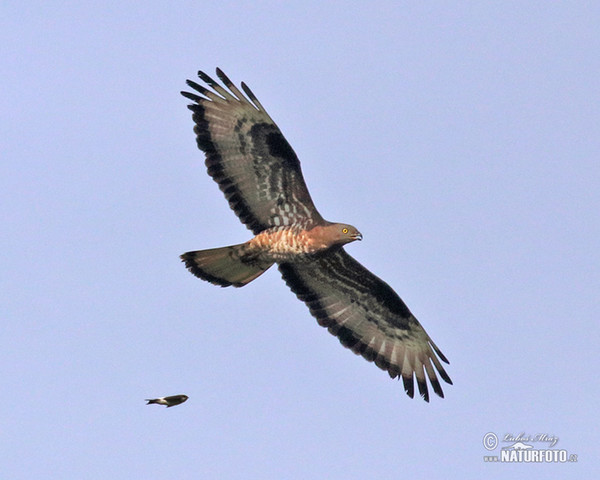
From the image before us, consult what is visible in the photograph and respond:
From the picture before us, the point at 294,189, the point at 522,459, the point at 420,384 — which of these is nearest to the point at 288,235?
the point at 294,189

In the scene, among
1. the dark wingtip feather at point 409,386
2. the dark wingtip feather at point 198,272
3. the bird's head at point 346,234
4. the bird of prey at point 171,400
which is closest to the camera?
the bird of prey at point 171,400

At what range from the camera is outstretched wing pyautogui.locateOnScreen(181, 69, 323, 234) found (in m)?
17.6

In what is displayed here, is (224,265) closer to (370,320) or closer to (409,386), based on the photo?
(370,320)

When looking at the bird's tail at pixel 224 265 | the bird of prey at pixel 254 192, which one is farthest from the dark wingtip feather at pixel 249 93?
the bird's tail at pixel 224 265

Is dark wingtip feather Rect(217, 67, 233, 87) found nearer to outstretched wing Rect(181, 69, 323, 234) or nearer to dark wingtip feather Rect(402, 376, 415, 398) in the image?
outstretched wing Rect(181, 69, 323, 234)

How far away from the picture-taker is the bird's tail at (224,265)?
17523 millimetres

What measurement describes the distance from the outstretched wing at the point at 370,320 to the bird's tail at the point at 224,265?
43.9 inches

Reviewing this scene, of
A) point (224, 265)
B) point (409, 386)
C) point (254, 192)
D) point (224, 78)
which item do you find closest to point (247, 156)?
point (254, 192)

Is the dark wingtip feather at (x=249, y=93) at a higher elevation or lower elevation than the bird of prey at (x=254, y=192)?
higher

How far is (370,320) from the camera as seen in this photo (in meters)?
19.1

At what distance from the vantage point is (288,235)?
17719 mm

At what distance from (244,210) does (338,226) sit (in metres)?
1.63

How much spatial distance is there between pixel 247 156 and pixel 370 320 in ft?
12.0

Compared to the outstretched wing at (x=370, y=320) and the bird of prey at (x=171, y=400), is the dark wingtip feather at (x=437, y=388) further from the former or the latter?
the bird of prey at (x=171, y=400)
